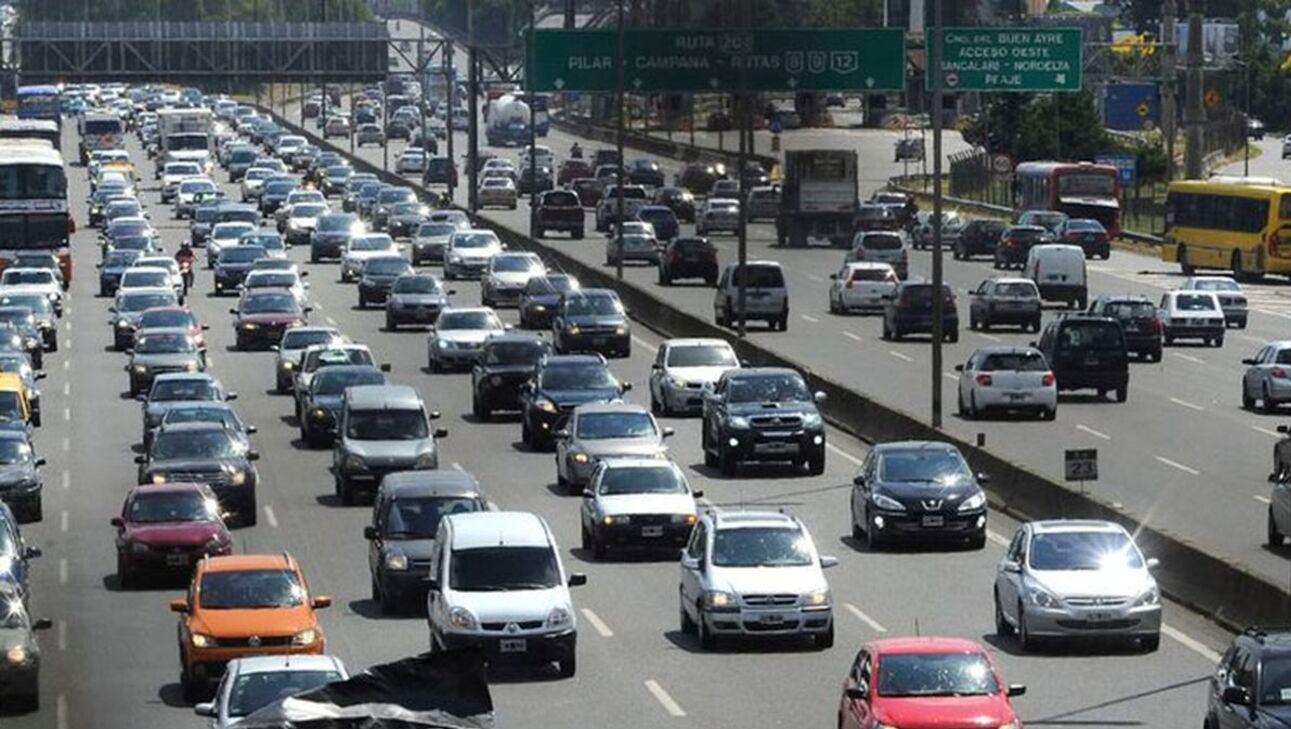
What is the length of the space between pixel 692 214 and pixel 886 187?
23738mm

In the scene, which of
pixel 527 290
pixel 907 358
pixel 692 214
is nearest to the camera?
pixel 907 358

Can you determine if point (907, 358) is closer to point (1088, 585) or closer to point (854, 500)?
point (854, 500)

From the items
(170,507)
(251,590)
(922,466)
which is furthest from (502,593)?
(922,466)

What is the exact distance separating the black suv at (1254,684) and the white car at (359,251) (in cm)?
6766

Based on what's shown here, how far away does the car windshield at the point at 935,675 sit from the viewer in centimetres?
2714

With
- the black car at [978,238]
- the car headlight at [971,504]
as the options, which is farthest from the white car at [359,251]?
the car headlight at [971,504]

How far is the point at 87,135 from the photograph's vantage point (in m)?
178

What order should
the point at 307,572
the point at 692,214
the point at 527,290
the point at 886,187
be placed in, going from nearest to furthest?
1. the point at 307,572
2. the point at 527,290
3. the point at 692,214
4. the point at 886,187

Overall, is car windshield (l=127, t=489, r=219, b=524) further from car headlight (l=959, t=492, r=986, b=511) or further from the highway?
car headlight (l=959, t=492, r=986, b=511)

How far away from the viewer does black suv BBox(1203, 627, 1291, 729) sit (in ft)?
82.4

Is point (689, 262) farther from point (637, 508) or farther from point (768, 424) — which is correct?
point (637, 508)

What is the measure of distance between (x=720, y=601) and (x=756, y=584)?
0.41 m

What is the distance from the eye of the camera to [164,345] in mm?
65812

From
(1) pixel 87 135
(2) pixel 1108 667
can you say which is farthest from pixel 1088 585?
(1) pixel 87 135
